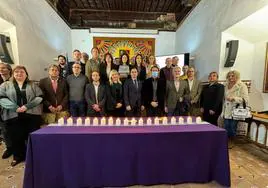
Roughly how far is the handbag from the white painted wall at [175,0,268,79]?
1320 millimetres

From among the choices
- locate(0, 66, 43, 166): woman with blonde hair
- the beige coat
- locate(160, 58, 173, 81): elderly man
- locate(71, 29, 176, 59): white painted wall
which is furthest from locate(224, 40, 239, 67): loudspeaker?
locate(0, 66, 43, 166): woman with blonde hair

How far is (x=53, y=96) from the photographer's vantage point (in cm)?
265

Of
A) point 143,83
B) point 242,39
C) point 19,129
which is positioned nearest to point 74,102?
point 19,129

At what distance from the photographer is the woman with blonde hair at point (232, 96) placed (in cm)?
279

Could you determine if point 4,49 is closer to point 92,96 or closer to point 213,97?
point 92,96

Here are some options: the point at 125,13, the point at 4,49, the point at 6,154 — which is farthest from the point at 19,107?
the point at 125,13

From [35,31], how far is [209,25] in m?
4.40

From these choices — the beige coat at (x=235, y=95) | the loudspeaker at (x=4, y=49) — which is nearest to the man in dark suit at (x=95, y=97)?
the loudspeaker at (x=4, y=49)

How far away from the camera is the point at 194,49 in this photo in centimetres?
508

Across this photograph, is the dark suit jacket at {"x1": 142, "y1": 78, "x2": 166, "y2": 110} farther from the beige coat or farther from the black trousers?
the black trousers

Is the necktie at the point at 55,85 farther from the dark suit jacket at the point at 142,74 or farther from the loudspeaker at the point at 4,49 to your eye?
the dark suit jacket at the point at 142,74

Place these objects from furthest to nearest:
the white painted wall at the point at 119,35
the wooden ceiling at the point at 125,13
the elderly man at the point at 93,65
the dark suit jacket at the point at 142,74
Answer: the white painted wall at the point at 119,35
the wooden ceiling at the point at 125,13
the dark suit jacket at the point at 142,74
the elderly man at the point at 93,65

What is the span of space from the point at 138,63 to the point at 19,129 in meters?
2.42

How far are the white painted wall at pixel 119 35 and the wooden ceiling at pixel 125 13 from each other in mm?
232
